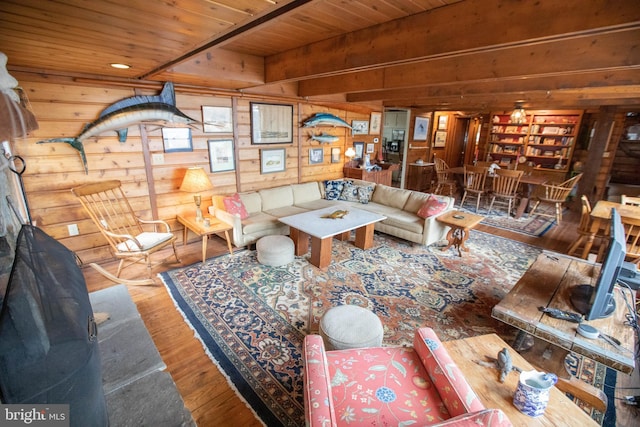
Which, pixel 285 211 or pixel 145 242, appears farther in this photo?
pixel 285 211

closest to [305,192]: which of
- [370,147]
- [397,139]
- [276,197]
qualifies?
[276,197]

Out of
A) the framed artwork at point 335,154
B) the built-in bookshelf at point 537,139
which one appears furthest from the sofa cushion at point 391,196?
the built-in bookshelf at point 537,139

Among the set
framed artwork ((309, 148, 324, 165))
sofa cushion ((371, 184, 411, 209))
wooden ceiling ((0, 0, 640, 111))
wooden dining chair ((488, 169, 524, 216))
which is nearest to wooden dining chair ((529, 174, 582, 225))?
wooden dining chair ((488, 169, 524, 216))

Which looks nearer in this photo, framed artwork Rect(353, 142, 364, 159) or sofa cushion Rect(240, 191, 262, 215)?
sofa cushion Rect(240, 191, 262, 215)

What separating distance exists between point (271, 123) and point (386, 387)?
403cm

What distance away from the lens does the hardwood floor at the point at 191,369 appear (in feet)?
5.64

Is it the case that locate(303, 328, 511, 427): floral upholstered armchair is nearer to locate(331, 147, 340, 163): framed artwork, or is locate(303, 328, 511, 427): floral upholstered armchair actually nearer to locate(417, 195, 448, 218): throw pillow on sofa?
locate(417, 195, 448, 218): throw pillow on sofa

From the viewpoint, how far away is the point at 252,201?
4.24m

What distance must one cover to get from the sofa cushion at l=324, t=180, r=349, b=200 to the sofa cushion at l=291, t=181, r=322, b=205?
14cm

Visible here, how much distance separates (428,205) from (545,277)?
1.81m

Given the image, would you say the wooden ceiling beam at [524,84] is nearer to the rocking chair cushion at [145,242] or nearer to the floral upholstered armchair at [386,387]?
the floral upholstered armchair at [386,387]

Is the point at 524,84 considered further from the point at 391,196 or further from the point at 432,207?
the point at 391,196

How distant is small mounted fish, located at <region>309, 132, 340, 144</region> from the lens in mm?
5189

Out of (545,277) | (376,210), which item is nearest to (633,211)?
(545,277)
